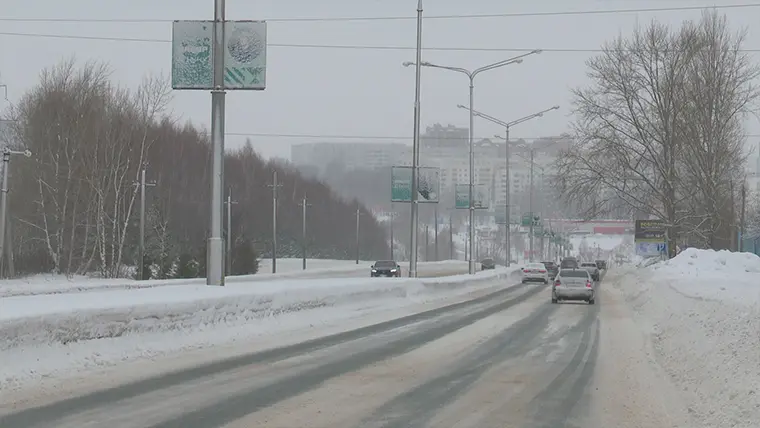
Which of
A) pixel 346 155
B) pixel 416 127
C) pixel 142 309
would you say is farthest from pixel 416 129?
pixel 346 155

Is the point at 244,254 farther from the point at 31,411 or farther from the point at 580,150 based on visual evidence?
the point at 31,411

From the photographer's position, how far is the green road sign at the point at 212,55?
20.4 metres

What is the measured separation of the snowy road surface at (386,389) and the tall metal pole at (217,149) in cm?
373

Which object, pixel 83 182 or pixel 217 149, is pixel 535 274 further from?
pixel 217 149

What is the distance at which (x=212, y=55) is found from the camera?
67.6 feet

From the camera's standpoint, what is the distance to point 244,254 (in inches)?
2763

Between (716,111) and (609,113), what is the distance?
7.76 m

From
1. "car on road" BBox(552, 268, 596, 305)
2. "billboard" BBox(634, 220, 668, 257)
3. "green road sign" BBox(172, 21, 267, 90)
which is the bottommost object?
"car on road" BBox(552, 268, 596, 305)

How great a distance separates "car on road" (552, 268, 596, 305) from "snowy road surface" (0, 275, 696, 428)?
1811cm

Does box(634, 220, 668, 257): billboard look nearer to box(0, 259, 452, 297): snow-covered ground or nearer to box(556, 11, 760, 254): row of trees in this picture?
box(556, 11, 760, 254): row of trees

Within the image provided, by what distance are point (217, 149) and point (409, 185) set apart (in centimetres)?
2718

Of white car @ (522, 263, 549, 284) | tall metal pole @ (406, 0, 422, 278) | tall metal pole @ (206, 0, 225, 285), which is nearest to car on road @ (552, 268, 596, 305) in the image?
tall metal pole @ (406, 0, 422, 278)

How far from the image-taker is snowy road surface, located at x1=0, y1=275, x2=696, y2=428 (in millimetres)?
9320

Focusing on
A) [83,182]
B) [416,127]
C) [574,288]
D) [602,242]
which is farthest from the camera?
[602,242]
